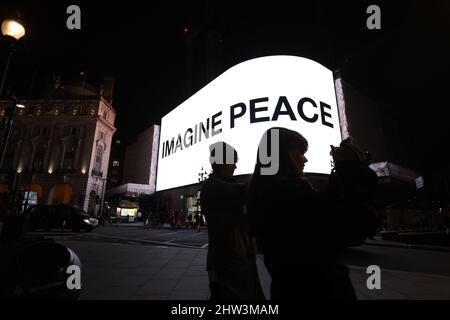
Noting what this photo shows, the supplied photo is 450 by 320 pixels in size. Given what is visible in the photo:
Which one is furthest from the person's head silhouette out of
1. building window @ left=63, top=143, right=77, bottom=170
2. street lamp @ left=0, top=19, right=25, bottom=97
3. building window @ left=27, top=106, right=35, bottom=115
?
building window @ left=27, top=106, right=35, bottom=115

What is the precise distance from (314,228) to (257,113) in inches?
537

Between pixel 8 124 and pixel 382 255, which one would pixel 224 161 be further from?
pixel 382 255

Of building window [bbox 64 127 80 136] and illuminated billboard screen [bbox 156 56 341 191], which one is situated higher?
building window [bbox 64 127 80 136]

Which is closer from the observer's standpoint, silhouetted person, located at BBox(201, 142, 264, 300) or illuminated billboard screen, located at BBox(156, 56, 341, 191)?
silhouetted person, located at BBox(201, 142, 264, 300)

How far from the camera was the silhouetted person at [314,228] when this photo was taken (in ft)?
2.94

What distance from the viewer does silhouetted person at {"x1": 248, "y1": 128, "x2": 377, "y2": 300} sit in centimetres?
90

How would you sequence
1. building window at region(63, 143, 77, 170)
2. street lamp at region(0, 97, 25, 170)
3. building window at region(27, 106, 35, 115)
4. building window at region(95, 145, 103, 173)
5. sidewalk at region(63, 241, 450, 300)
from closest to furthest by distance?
1. sidewalk at region(63, 241, 450, 300)
2. street lamp at region(0, 97, 25, 170)
3. building window at region(63, 143, 77, 170)
4. building window at region(95, 145, 103, 173)
5. building window at region(27, 106, 35, 115)

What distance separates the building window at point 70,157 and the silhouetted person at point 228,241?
142 feet

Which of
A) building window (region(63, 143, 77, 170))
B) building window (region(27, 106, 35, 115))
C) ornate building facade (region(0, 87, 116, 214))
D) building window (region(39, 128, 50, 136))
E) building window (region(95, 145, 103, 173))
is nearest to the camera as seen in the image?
ornate building facade (region(0, 87, 116, 214))

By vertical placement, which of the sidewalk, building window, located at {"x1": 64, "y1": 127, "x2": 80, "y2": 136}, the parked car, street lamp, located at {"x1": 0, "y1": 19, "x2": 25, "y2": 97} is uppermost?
building window, located at {"x1": 64, "y1": 127, "x2": 80, "y2": 136}

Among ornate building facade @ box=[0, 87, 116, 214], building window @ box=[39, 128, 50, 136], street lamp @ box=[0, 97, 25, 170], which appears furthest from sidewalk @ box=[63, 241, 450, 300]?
building window @ box=[39, 128, 50, 136]

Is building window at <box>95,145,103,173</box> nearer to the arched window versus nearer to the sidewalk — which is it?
the arched window

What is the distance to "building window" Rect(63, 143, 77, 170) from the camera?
37.4 metres
